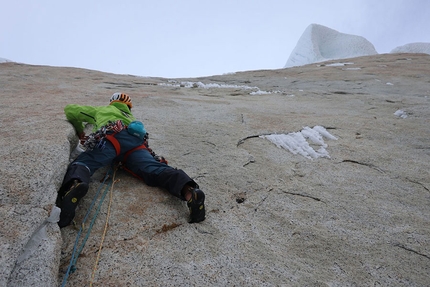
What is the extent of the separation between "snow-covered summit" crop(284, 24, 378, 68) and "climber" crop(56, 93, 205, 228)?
3327 centimetres

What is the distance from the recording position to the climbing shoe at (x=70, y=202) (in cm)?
282

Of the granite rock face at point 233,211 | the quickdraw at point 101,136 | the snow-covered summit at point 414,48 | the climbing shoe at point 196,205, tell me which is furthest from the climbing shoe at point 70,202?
the snow-covered summit at point 414,48

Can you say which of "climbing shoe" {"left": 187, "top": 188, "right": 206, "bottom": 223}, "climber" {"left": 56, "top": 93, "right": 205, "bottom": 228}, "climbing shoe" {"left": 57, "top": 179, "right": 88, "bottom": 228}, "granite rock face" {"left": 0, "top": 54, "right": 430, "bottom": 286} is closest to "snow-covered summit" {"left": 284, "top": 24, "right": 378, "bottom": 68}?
"granite rock face" {"left": 0, "top": 54, "right": 430, "bottom": 286}

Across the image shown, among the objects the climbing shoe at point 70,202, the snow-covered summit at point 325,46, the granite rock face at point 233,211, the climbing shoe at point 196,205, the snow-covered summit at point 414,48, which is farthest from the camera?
the snow-covered summit at point 325,46

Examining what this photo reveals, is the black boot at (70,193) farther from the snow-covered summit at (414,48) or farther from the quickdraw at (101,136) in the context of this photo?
the snow-covered summit at (414,48)

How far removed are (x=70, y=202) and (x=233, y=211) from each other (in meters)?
1.88

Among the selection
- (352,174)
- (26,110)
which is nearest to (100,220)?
(26,110)

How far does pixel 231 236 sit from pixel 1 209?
86.5 inches

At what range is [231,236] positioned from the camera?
127 inches

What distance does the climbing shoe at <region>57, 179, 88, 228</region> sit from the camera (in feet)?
9.24

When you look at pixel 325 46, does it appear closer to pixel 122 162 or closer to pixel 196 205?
pixel 122 162

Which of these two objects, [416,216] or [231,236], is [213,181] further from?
[416,216]

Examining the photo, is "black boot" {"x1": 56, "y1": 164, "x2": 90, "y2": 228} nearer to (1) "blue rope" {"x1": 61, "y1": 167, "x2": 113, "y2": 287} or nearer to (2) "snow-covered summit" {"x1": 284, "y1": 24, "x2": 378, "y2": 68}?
(1) "blue rope" {"x1": 61, "y1": 167, "x2": 113, "y2": 287}

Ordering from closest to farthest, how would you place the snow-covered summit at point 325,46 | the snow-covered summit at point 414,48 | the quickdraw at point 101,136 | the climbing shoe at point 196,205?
the climbing shoe at point 196,205
the quickdraw at point 101,136
the snow-covered summit at point 414,48
the snow-covered summit at point 325,46
